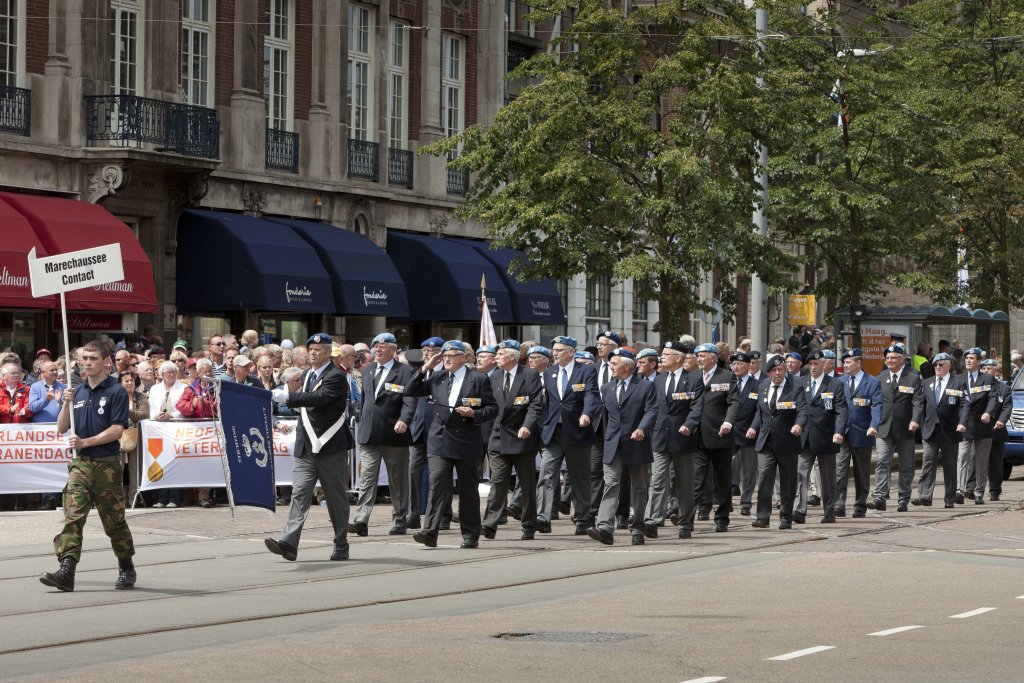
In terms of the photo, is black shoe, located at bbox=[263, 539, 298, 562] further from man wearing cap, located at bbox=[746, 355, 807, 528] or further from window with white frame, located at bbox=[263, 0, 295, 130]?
window with white frame, located at bbox=[263, 0, 295, 130]

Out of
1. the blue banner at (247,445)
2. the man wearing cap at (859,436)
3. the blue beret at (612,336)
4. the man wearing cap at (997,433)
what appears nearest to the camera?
the blue banner at (247,445)

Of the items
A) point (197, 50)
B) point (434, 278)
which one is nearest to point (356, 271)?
point (434, 278)

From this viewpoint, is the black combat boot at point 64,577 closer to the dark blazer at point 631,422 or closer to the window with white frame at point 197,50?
the dark blazer at point 631,422

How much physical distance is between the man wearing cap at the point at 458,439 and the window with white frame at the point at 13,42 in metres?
14.0

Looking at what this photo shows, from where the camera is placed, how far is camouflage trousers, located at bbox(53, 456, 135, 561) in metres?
13.5

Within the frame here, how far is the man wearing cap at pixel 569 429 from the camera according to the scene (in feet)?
60.5

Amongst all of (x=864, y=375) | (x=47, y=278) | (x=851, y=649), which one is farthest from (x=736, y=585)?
(x=864, y=375)

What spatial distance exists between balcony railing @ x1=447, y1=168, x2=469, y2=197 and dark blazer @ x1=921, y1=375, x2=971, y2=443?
1735cm

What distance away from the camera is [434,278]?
1478 inches

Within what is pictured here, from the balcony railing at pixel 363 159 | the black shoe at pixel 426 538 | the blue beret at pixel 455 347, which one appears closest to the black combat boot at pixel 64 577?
→ the black shoe at pixel 426 538

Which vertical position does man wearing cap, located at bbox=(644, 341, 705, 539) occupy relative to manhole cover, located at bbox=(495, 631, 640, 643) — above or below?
above

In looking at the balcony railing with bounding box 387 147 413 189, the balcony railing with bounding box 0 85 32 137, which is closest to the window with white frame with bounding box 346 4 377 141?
the balcony railing with bounding box 387 147 413 189

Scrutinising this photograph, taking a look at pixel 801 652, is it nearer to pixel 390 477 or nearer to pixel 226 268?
pixel 390 477

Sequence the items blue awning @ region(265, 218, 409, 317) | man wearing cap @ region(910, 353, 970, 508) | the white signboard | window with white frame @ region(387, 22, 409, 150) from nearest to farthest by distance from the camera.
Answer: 1. the white signboard
2. man wearing cap @ region(910, 353, 970, 508)
3. blue awning @ region(265, 218, 409, 317)
4. window with white frame @ region(387, 22, 409, 150)
